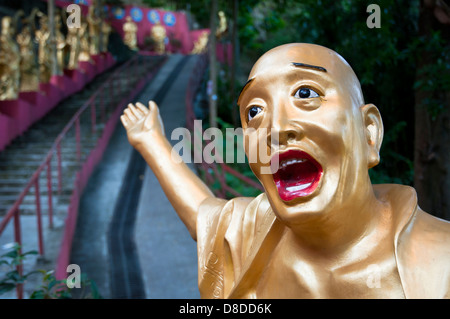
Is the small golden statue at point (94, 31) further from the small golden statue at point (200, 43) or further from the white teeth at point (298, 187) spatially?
the white teeth at point (298, 187)

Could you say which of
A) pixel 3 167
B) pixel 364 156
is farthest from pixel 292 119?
pixel 3 167

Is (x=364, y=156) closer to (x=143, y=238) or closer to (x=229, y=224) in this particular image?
(x=229, y=224)

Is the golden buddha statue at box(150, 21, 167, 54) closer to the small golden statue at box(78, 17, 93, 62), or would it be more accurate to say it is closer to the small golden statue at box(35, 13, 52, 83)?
the small golden statue at box(78, 17, 93, 62)

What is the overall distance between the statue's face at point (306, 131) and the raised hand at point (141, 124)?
0.91 metres

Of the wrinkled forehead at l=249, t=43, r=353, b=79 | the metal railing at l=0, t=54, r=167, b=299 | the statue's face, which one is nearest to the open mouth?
the statue's face

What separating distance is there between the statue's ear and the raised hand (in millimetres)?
1117

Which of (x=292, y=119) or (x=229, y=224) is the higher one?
(x=292, y=119)

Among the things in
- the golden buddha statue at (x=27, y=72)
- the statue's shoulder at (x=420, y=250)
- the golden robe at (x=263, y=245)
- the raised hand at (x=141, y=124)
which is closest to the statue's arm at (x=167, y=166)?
the raised hand at (x=141, y=124)

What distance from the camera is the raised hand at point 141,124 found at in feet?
8.02

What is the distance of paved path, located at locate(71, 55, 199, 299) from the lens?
5.46m
